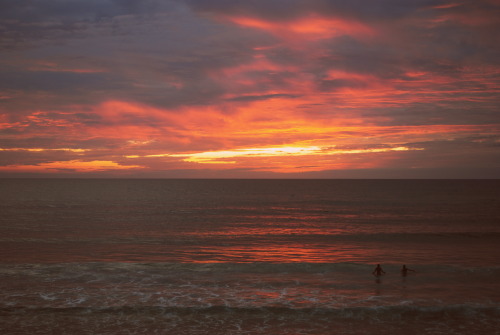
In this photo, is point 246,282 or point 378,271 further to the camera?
point 378,271

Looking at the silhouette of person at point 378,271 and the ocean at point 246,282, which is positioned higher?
the silhouette of person at point 378,271

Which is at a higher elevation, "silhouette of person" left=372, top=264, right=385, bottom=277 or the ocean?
"silhouette of person" left=372, top=264, right=385, bottom=277

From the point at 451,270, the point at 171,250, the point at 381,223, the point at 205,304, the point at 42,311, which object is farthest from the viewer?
the point at 381,223

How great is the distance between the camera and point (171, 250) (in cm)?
3875

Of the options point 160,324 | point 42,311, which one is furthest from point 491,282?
point 42,311

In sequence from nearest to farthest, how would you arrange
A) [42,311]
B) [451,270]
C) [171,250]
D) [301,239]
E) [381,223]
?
[42,311] < [451,270] < [171,250] < [301,239] < [381,223]

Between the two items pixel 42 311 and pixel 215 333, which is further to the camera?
pixel 42 311

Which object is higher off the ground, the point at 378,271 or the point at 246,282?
the point at 378,271

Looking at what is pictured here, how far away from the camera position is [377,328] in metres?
19.0

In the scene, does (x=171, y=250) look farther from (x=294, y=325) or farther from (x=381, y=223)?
(x=381, y=223)

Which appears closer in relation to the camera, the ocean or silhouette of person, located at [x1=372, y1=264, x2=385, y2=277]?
the ocean

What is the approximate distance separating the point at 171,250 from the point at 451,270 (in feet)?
83.8

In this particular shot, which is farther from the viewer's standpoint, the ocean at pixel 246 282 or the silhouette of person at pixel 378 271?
the silhouette of person at pixel 378 271

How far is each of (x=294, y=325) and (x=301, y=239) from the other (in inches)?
1046
